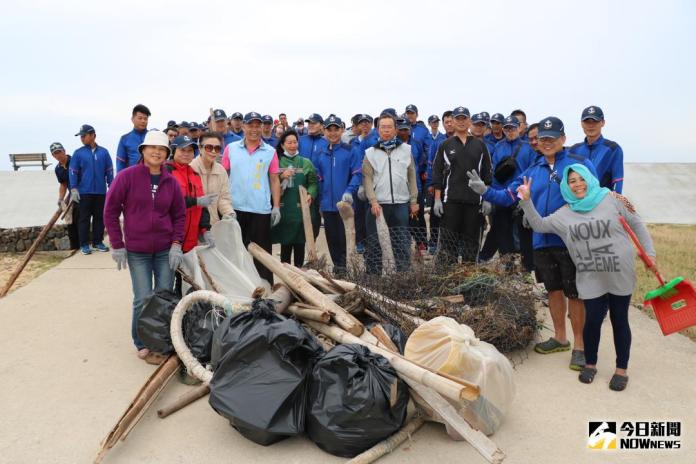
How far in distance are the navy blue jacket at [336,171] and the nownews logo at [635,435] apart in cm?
394

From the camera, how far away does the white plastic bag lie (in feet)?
10.1

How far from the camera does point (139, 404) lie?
3.23 metres

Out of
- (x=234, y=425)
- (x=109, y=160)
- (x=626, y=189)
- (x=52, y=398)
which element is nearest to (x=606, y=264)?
(x=234, y=425)

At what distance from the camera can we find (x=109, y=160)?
830cm

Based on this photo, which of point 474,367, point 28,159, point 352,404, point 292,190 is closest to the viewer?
point 352,404

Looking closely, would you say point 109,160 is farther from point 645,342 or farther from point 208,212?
point 645,342

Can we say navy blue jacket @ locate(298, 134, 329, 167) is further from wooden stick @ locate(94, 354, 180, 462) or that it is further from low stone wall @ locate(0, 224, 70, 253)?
low stone wall @ locate(0, 224, 70, 253)

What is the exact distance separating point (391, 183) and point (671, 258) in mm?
5271

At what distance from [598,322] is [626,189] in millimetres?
12398

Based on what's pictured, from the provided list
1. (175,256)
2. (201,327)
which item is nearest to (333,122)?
(175,256)

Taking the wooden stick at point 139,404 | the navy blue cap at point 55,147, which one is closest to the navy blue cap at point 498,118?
the wooden stick at point 139,404

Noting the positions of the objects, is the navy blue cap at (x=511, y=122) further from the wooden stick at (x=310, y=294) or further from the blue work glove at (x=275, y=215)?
the wooden stick at (x=310, y=294)

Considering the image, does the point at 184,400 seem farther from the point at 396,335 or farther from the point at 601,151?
the point at 601,151

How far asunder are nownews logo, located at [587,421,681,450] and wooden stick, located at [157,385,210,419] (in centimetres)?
253
